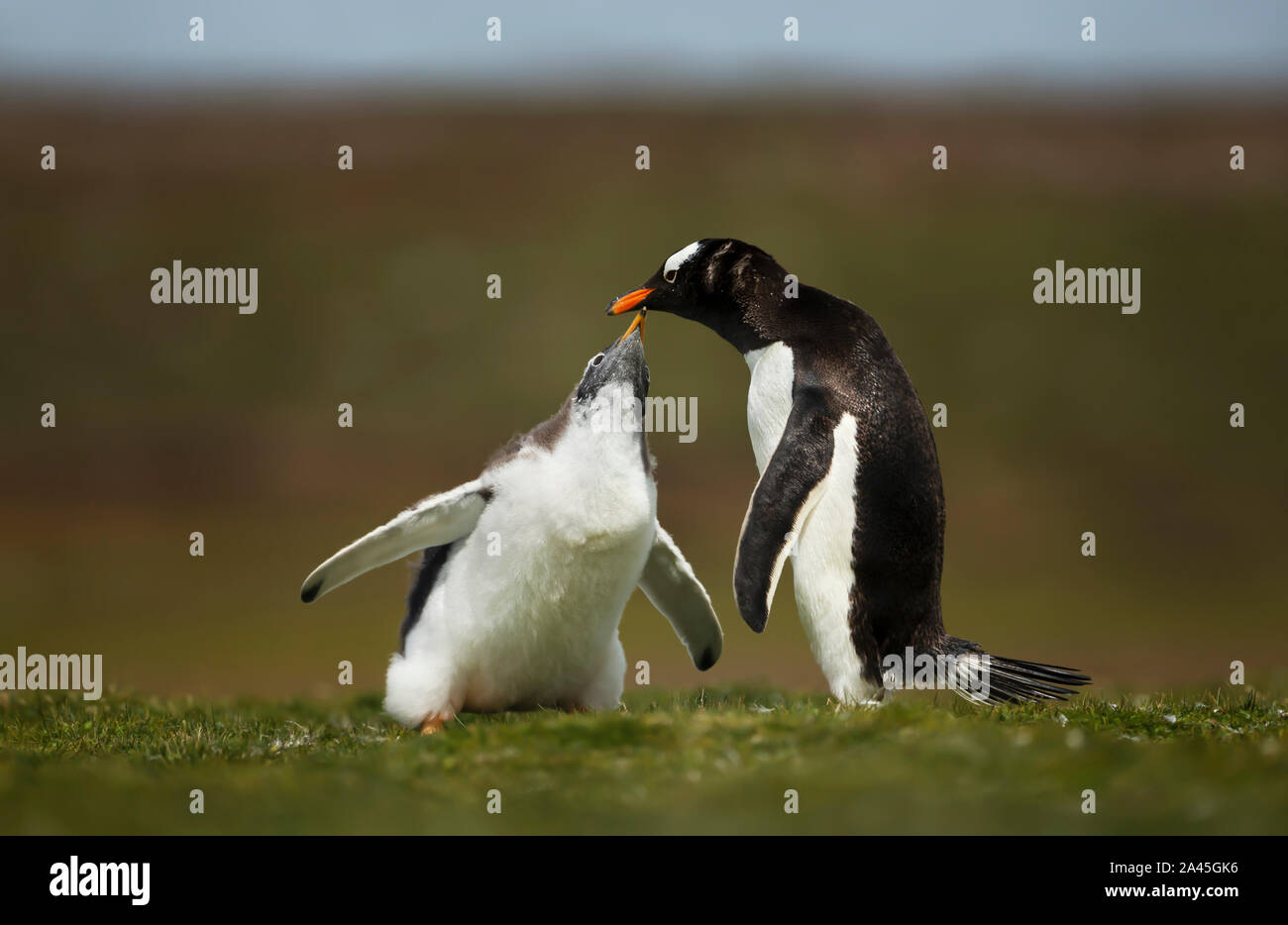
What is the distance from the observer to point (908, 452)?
5.16 m

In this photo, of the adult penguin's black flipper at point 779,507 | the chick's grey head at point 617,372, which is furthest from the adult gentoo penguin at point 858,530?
the chick's grey head at point 617,372

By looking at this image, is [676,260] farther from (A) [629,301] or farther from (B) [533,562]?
(B) [533,562]

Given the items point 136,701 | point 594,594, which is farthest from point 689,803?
point 136,701

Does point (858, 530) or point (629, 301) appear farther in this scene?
point (629, 301)

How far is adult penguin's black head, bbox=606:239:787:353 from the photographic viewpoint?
5.53m

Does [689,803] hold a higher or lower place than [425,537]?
lower

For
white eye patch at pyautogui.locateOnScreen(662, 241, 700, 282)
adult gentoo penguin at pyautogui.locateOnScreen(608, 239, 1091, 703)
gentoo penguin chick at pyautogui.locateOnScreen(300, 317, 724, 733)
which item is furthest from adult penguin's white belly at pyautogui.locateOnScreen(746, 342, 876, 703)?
white eye patch at pyautogui.locateOnScreen(662, 241, 700, 282)

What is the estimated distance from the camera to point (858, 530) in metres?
5.07

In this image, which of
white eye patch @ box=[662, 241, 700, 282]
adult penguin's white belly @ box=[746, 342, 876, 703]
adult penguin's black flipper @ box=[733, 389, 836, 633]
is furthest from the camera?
white eye patch @ box=[662, 241, 700, 282]

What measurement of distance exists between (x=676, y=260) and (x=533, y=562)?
5.58 feet

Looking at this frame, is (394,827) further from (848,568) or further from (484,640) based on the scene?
(848,568)

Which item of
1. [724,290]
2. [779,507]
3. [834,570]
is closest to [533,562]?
[779,507]

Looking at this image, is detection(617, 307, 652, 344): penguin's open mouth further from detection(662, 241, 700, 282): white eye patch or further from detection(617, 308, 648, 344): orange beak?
detection(662, 241, 700, 282): white eye patch

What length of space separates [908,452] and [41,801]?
348 cm
